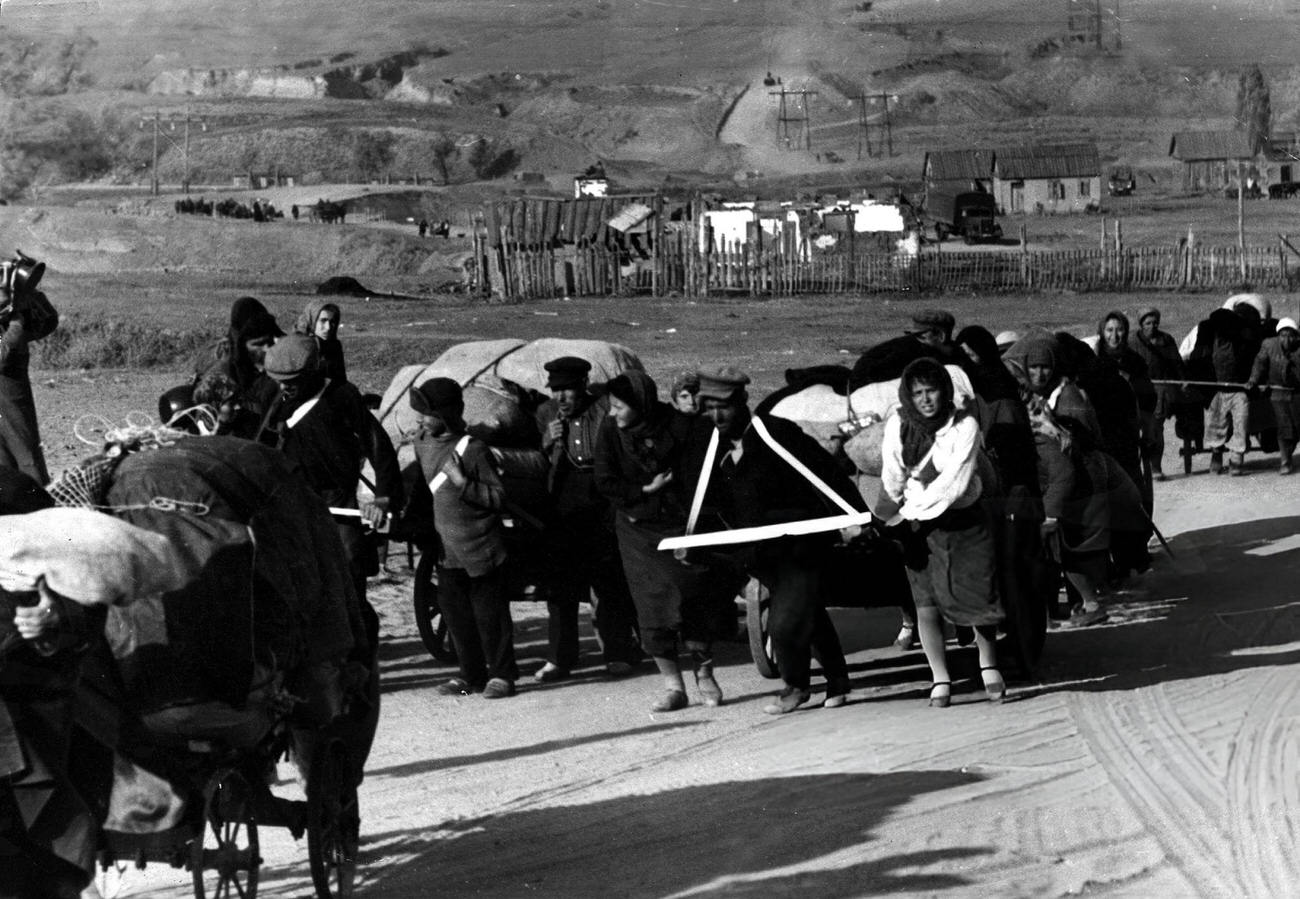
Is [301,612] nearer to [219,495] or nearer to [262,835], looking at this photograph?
[219,495]

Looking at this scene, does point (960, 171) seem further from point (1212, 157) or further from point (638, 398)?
point (638, 398)

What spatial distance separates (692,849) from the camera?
793cm

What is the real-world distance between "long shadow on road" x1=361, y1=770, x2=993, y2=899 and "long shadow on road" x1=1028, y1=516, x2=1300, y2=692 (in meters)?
2.76

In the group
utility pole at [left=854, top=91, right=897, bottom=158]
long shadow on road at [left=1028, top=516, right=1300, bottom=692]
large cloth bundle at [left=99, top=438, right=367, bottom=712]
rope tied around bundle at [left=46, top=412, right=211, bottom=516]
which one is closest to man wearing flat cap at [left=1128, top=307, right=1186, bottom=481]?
long shadow on road at [left=1028, top=516, right=1300, bottom=692]

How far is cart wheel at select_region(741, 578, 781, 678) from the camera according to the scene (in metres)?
11.0

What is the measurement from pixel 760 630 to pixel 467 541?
1579mm

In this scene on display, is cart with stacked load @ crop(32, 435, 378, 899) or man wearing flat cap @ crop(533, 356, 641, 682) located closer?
cart with stacked load @ crop(32, 435, 378, 899)

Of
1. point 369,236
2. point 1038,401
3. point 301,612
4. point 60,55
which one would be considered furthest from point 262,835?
point 60,55

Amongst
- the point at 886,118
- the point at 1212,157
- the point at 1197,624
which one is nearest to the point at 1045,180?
the point at 1212,157

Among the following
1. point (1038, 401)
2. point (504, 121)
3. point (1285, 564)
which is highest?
point (504, 121)

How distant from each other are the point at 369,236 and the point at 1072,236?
893 inches

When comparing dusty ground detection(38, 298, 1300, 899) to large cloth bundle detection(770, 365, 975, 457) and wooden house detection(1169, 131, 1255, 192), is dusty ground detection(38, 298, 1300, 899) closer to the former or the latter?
large cloth bundle detection(770, 365, 975, 457)

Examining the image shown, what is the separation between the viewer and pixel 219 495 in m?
6.19

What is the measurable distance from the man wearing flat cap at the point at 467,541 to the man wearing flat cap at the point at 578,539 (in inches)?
17.8
